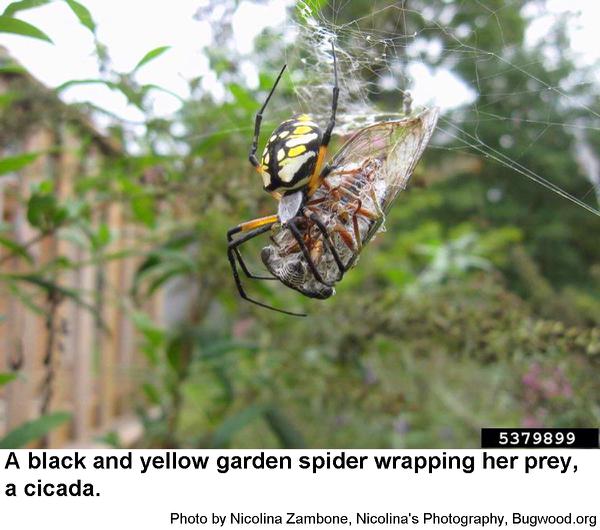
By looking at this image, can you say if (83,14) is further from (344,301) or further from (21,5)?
(344,301)

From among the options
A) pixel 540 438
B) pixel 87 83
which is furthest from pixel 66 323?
pixel 540 438

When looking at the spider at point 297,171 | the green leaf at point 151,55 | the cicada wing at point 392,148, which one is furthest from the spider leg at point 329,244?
the green leaf at point 151,55

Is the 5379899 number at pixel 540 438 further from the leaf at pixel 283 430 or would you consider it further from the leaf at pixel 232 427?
the leaf at pixel 232 427

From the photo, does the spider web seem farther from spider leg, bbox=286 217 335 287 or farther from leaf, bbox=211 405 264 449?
leaf, bbox=211 405 264 449

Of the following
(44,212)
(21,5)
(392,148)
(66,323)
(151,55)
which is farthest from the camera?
(66,323)
